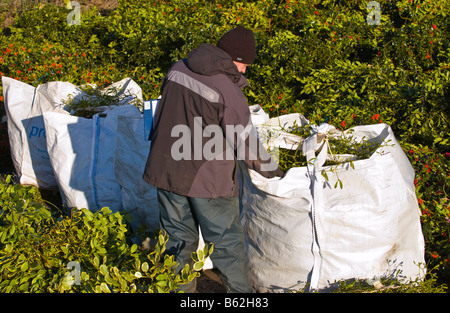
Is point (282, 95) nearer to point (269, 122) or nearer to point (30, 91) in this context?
point (269, 122)

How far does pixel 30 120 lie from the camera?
11.8 ft

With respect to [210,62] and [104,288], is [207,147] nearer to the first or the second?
[210,62]

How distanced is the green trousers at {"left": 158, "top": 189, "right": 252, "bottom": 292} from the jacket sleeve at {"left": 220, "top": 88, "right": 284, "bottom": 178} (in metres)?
0.26

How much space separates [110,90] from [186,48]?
98 centimetres

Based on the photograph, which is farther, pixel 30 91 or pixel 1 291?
pixel 30 91

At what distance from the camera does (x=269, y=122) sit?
9.48ft

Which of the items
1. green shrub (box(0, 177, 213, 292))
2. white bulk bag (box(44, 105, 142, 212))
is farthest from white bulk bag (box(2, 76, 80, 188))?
green shrub (box(0, 177, 213, 292))

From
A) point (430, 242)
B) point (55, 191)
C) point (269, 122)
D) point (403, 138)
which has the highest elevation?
point (269, 122)

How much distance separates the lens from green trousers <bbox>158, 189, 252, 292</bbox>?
7.91 feet

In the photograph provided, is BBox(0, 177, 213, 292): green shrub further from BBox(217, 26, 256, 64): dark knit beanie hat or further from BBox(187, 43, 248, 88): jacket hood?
BBox(217, 26, 256, 64): dark knit beanie hat

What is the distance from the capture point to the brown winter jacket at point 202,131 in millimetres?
2268

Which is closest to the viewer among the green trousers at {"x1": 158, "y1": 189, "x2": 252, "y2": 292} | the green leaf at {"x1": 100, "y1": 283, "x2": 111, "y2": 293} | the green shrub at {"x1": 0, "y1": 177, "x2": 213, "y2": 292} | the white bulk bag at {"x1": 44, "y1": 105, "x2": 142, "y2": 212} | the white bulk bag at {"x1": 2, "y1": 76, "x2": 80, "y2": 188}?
the green leaf at {"x1": 100, "y1": 283, "x2": 111, "y2": 293}

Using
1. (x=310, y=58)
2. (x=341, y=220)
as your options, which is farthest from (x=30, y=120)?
(x=341, y=220)

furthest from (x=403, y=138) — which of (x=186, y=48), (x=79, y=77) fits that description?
(x=79, y=77)
